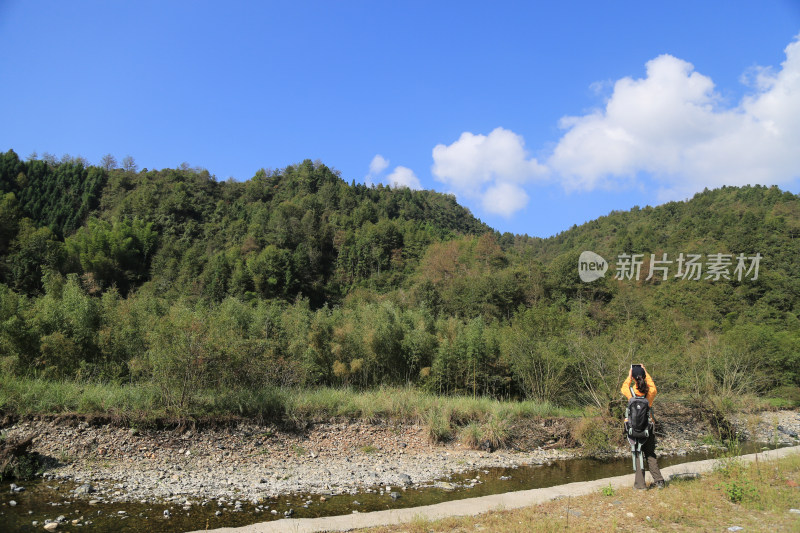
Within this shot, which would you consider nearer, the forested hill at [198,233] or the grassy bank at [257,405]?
the grassy bank at [257,405]

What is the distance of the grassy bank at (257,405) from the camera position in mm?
9992

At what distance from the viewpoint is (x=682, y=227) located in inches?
1763

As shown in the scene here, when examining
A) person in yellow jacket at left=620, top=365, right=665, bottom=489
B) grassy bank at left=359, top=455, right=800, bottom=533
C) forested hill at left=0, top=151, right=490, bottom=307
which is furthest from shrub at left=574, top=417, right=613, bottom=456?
forested hill at left=0, top=151, right=490, bottom=307

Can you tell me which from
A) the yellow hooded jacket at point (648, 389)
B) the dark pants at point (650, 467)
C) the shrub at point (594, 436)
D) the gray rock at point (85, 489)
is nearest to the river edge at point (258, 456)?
the gray rock at point (85, 489)

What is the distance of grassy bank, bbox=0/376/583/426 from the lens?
9.99m

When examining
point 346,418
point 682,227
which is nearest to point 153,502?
point 346,418

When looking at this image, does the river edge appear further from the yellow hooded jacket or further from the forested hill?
the forested hill

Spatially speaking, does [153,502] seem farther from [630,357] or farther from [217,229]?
[217,229]

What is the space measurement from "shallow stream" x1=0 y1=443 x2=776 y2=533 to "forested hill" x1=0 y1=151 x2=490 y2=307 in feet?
93.8

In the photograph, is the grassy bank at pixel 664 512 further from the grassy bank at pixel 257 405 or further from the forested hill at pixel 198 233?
the forested hill at pixel 198 233

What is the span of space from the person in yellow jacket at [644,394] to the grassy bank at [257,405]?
6.72 metres

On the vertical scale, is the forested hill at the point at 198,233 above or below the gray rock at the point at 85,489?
above

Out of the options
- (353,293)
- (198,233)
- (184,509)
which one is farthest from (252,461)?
(198,233)

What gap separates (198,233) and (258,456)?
149ft
